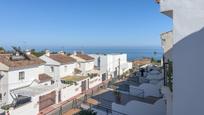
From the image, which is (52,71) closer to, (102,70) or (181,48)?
(102,70)

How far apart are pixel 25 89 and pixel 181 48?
34.8 metres

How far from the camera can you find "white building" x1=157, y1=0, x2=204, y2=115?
1110 centimetres

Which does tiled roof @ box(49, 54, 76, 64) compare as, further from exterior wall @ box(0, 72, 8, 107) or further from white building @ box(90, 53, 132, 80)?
exterior wall @ box(0, 72, 8, 107)

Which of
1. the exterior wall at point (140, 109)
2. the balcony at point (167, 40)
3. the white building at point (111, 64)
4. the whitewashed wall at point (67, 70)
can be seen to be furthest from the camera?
the white building at point (111, 64)

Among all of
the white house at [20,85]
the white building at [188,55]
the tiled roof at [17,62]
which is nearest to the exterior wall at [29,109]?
the white house at [20,85]

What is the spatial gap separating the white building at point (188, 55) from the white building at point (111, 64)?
5810 centimetres

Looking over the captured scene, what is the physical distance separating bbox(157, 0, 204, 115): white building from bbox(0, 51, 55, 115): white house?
27151mm

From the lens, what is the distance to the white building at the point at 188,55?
11.1m

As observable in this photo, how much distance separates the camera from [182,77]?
11.6 metres

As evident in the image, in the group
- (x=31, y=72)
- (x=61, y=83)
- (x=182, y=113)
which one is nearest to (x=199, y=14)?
(x=182, y=113)

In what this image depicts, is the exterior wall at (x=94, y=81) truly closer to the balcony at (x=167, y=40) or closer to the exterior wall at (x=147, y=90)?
the exterior wall at (x=147, y=90)

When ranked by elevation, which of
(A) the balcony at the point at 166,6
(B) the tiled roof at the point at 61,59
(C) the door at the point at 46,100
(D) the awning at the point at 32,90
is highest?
(A) the balcony at the point at 166,6

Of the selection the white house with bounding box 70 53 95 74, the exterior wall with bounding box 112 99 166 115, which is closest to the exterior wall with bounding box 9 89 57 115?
the exterior wall with bounding box 112 99 166 115

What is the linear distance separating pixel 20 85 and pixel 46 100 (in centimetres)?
556
